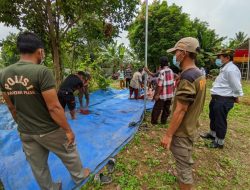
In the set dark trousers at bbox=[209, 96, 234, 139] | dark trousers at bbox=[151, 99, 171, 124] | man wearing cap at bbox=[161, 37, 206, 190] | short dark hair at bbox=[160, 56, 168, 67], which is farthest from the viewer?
dark trousers at bbox=[151, 99, 171, 124]

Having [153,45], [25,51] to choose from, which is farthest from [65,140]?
[153,45]

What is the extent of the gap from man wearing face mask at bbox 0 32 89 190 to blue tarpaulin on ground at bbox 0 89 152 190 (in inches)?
27.0

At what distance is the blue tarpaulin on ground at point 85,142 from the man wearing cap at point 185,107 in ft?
4.83

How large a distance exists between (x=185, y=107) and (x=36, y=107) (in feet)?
5.18

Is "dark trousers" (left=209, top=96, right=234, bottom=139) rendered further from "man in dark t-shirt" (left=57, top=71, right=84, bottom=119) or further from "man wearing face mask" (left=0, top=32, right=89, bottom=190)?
"man in dark t-shirt" (left=57, top=71, right=84, bottom=119)

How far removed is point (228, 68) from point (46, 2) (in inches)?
209

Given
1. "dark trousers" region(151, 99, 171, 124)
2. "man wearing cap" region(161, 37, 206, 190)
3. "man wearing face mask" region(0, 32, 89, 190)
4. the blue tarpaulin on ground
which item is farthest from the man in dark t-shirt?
"man wearing cap" region(161, 37, 206, 190)

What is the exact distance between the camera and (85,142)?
4.25 metres

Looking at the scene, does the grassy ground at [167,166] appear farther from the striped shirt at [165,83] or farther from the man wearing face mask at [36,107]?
the striped shirt at [165,83]

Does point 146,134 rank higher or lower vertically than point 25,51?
lower

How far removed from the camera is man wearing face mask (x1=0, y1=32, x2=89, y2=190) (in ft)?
6.88

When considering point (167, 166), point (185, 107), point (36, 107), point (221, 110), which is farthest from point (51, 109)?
point (221, 110)

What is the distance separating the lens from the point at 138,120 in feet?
18.6

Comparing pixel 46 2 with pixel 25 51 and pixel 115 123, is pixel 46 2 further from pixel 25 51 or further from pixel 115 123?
pixel 25 51
